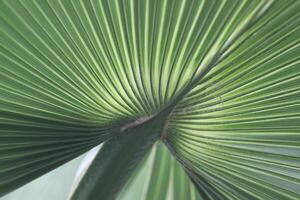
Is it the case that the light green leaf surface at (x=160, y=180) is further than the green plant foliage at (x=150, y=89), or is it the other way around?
the light green leaf surface at (x=160, y=180)

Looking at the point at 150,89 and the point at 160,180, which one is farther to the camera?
the point at 160,180

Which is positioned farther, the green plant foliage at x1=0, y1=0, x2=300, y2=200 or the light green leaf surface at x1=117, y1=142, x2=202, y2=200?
the light green leaf surface at x1=117, y1=142, x2=202, y2=200

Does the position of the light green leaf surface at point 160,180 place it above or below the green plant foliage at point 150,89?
below

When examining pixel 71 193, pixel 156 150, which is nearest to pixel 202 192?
pixel 156 150

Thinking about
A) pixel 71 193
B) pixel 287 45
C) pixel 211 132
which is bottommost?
pixel 71 193

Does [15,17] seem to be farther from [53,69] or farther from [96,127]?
[96,127]

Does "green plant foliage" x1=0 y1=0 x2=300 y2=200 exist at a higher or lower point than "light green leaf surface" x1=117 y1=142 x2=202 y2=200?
higher

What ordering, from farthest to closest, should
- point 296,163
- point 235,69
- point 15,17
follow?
1. point 296,163
2. point 235,69
3. point 15,17

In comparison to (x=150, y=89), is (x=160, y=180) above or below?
below
